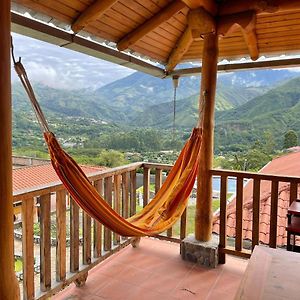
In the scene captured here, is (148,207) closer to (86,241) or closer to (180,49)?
(86,241)

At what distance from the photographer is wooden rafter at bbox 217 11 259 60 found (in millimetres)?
2551

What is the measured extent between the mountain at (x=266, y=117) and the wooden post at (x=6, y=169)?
4.54m

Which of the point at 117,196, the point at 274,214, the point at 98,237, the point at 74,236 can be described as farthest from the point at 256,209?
the point at 74,236

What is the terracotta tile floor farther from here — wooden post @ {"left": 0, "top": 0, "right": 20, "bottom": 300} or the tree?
the tree

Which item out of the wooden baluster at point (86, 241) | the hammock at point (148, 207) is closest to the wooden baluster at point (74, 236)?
the wooden baluster at point (86, 241)

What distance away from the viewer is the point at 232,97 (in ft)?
22.0

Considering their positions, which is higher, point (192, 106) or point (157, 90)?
point (157, 90)

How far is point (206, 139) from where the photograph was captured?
282 centimetres

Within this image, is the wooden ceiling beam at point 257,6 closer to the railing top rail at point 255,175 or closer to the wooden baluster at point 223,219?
the railing top rail at point 255,175

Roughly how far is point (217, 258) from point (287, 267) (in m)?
1.74

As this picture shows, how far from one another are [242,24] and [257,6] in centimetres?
19

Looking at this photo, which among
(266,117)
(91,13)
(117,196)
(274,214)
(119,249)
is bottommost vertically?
(119,249)

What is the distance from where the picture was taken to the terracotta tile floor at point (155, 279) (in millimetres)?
2299

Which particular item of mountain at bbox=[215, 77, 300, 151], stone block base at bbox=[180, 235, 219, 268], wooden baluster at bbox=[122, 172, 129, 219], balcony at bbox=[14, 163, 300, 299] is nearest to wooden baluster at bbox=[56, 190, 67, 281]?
balcony at bbox=[14, 163, 300, 299]
